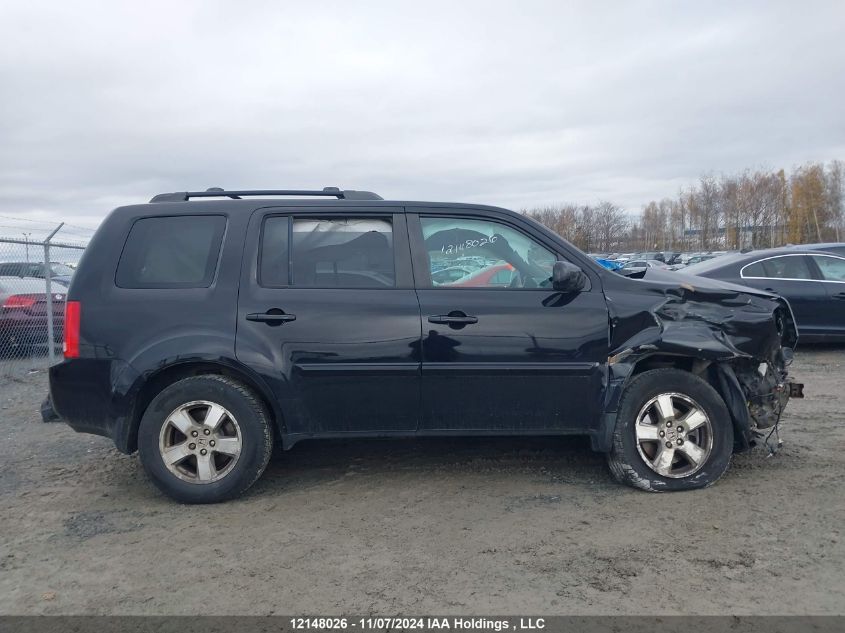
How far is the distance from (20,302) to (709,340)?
8723mm

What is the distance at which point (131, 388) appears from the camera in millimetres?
4238

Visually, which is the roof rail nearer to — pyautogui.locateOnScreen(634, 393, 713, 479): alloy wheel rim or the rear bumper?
the rear bumper

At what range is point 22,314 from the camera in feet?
30.3

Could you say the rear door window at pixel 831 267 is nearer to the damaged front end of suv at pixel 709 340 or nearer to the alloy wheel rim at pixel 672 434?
the damaged front end of suv at pixel 709 340

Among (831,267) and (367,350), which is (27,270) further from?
(831,267)

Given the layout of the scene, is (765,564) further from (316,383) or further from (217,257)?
(217,257)

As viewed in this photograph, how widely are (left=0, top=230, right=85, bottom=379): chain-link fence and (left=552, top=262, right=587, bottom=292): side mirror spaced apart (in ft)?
23.5

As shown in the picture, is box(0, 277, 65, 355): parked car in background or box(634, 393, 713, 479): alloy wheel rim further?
box(0, 277, 65, 355): parked car in background

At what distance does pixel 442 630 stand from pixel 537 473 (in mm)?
2060

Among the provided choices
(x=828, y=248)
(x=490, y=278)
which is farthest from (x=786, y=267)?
(x=490, y=278)

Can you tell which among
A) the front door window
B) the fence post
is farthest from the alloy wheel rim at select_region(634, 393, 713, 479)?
the fence post

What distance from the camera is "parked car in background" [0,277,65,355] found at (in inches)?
360

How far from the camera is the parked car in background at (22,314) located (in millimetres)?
9141

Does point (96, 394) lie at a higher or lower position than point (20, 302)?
lower
